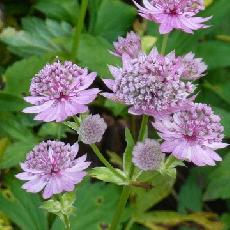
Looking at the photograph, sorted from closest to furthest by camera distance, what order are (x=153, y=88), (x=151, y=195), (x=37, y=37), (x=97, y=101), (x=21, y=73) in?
(x=153, y=88) → (x=151, y=195) → (x=21, y=73) → (x=97, y=101) → (x=37, y=37)

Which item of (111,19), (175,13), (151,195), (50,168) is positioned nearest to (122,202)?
(50,168)

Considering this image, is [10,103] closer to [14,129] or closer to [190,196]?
[14,129]

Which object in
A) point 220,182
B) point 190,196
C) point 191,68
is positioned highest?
point 191,68

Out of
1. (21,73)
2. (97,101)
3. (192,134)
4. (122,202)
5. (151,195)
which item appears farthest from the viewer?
(97,101)

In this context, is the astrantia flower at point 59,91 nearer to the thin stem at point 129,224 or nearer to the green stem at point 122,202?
the green stem at point 122,202

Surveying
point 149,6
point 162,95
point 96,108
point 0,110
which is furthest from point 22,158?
point 162,95

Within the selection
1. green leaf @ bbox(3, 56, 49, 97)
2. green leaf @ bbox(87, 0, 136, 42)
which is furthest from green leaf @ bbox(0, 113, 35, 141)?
green leaf @ bbox(87, 0, 136, 42)

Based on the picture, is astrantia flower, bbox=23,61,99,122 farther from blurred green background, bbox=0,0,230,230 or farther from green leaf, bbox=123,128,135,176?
blurred green background, bbox=0,0,230,230
